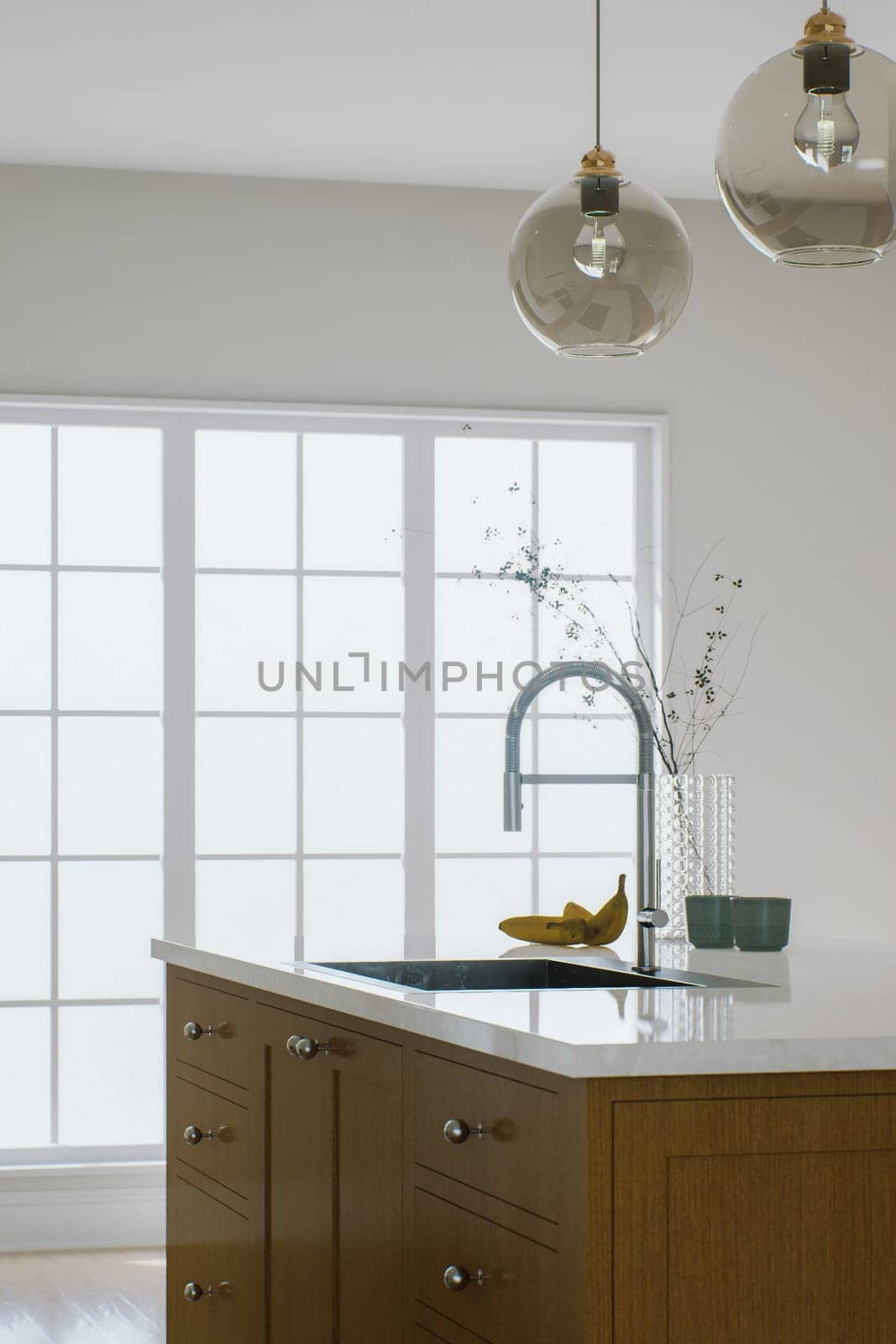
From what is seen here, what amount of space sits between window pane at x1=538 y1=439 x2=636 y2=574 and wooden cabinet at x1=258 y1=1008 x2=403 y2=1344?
2.53 metres

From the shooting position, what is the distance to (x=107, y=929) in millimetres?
4387

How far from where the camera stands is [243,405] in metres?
4.45

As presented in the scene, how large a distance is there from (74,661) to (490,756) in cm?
123

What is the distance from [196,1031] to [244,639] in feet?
6.44

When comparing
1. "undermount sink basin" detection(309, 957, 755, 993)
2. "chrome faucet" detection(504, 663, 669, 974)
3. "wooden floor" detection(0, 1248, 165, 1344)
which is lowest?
"wooden floor" detection(0, 1248, 165, 1344)

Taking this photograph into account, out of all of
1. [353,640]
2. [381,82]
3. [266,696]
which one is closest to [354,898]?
[266,696]

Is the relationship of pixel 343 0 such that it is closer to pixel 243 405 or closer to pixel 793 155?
pixel 243 405

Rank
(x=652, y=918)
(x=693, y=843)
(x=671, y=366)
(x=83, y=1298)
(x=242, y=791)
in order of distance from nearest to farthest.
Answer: (x=652, y=918), (x=693, y=843), (x=83, y=1298), (x=242, y=791), (x=671, y=366)

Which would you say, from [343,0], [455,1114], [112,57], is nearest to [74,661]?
[112,57]

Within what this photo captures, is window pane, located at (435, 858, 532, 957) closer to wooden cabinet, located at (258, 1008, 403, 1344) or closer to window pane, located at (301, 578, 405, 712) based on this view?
window pane, located at (301, 578, 405, 712)

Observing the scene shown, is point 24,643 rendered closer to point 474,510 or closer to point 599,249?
point 474,510

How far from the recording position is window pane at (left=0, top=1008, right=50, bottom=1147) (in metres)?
4.30

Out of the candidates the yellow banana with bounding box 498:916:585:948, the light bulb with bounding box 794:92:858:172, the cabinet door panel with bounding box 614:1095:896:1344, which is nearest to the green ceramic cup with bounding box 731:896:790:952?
the yellow banana with bounding box 498:916:585:948

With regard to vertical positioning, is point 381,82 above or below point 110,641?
above
